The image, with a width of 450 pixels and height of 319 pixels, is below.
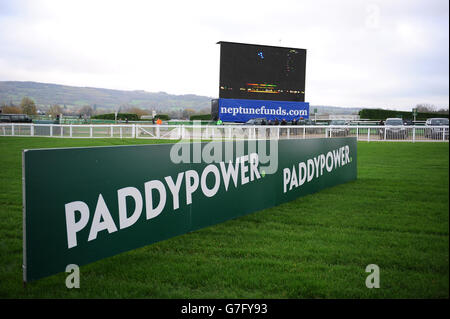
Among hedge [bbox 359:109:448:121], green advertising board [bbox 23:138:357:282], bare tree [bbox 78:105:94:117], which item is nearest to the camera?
green advertising board [bbox 23:138:357:282]

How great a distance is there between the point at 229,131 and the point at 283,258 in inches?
805

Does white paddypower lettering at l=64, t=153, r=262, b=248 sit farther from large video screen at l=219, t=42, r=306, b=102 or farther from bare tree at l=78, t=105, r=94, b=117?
bare tree at l=78, t=105, r=94, b=117

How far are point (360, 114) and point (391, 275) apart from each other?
53.9 m

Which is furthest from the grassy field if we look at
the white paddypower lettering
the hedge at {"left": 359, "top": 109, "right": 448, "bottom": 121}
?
the hedge at {"left": 359, "top": 109, "right": 448, "bottom": 121}

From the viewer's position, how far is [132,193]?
Result: 4266mm

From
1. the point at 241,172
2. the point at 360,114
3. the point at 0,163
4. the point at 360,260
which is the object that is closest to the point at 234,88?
the point at 0,163

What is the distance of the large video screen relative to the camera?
25.8m

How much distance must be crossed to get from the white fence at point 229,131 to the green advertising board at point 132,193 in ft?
53.2

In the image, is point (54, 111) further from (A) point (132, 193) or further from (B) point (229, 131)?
(A) point (132, 193)

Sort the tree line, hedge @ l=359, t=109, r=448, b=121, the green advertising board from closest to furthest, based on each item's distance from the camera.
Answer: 1. the green advertising board
2. hedge @ l=359, t=109, r=448, b=121
3. the tree line

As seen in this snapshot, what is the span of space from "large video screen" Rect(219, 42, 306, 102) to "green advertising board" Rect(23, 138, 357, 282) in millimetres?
19498

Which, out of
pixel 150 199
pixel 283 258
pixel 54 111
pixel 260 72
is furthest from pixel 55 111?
pixel 283 258

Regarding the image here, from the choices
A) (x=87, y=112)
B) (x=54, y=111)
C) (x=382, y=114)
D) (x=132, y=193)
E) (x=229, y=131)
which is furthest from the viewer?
(x=87, y=112)

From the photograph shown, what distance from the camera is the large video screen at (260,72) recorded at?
25.8 m
